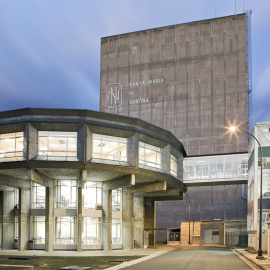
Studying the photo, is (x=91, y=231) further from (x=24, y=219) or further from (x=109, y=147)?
(x=109, y=147)

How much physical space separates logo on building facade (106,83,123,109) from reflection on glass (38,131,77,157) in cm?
4976

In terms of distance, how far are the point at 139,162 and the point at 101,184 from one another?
5842 mm

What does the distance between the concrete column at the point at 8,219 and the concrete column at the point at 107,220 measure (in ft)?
35.1

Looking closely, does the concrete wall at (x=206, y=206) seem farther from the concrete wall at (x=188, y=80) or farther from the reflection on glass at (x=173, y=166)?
the reflection on glass at (x=173, y=166)

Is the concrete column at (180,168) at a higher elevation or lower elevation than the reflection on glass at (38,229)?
higher

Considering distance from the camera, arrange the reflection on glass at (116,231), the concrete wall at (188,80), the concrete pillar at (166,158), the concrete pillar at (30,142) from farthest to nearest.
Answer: the concrete wall at (188,80), the reflection on glass at (116,231), the concrete pillar at (166,158), the concrete pillar at (30,142)

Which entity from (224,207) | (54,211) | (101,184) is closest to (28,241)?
(54,211)

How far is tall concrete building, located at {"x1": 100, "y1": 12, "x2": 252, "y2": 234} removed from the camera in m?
81.5

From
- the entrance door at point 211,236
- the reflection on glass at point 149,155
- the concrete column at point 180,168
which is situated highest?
Result: the reflection on glass at point 149,155

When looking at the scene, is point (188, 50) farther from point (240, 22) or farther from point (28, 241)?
point (28, 241)

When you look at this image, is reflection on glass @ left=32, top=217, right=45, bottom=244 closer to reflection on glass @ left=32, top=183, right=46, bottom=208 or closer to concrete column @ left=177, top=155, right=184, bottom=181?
reflection on glass @ left=32, top=183, right=46, bottom=208

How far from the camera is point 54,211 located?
46969 millimetres

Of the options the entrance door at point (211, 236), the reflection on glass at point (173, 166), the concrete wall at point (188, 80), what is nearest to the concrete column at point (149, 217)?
the reflection on glass at point (173, 166)

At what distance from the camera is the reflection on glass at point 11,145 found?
42.3 m
